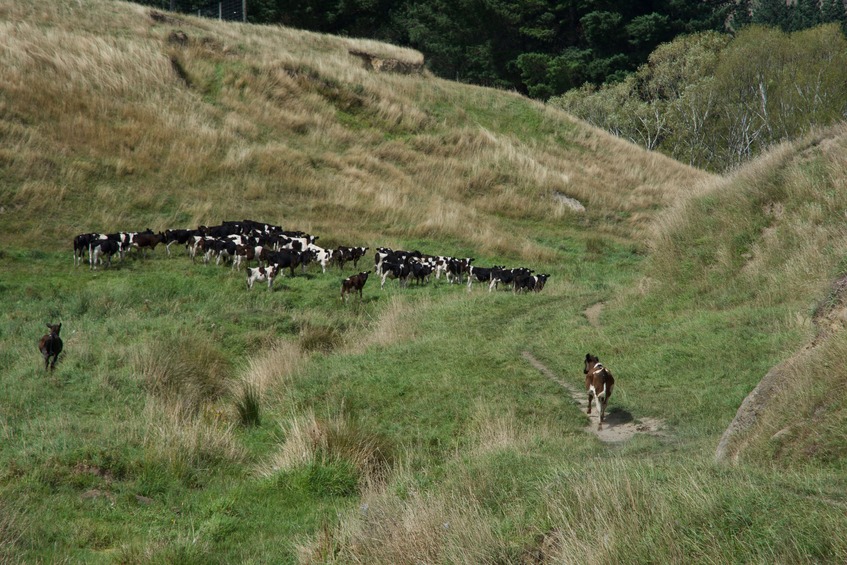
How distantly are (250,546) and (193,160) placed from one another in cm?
2630

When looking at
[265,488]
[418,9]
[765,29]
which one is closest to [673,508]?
[265,488]

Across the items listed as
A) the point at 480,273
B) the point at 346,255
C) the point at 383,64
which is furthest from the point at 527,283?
the point at 383,64

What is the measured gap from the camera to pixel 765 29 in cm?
6444

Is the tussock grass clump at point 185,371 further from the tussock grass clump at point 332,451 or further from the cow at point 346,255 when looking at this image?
the cow at point 346,255

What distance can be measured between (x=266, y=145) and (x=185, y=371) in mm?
22736

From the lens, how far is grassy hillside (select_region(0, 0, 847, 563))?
804cm

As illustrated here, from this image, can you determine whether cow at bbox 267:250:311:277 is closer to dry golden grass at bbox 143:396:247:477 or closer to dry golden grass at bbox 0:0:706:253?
dry golden grass at bbox 0:0:706:253

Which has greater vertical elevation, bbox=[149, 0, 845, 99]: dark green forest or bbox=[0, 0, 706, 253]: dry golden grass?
bbox=[149, 0, 845, 99]: dark green forest

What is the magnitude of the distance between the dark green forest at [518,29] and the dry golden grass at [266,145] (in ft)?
69.7

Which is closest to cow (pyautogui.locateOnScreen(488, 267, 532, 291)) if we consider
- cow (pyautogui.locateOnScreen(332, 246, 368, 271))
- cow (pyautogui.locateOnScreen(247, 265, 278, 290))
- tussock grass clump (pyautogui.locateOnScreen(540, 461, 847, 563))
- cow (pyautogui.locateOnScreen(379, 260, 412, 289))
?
cow (pyautogui.locateOnScreen(379, 260, 412, 289))

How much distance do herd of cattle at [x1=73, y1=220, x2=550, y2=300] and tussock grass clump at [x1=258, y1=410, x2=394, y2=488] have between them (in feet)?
39.3

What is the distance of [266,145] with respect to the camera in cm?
3709

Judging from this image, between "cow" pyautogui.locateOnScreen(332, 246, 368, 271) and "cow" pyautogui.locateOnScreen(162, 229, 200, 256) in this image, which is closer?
"cow" pyautogui.locateOnScreen(162, 229, 200, 256)

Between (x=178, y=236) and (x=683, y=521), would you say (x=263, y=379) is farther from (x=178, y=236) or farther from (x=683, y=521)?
(x=178, y=236)
